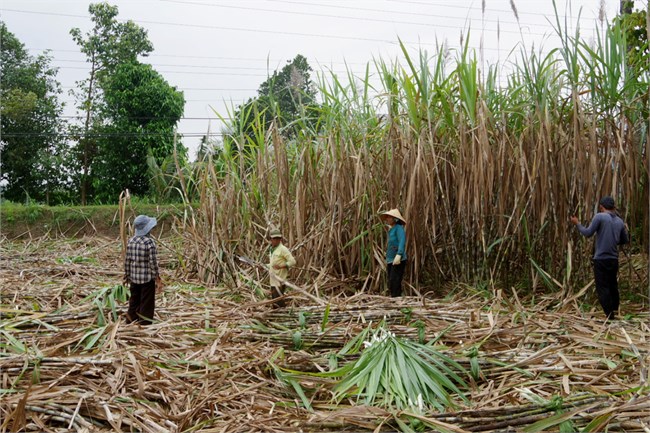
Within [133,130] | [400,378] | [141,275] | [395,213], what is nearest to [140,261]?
[141,275]

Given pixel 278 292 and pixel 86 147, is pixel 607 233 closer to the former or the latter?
pixel 278 292

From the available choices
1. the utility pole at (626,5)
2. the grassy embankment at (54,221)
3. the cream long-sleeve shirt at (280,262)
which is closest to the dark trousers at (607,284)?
the cream long-sleeve shirt at (280,262)

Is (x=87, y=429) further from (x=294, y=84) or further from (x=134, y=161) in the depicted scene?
(x=134, y=161)

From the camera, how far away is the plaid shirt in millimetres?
4949

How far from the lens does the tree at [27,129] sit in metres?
19.0

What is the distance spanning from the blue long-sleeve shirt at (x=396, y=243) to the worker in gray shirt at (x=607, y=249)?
1.44 metres

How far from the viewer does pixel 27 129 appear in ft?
64.5

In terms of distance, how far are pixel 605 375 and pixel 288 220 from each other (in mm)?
3440

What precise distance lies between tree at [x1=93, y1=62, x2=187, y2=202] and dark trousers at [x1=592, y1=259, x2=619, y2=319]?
1454 centimetres

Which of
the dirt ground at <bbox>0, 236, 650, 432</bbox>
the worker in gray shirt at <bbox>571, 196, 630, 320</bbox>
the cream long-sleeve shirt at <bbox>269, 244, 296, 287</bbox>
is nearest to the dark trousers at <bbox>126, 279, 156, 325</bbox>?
the dirt ground at <bbox>0, 236, 650, 432</bbox>

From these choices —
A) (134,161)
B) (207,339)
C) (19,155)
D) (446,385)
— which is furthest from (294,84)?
(19,155)

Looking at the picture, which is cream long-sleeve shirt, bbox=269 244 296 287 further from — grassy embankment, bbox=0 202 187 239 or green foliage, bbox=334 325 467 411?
grassy embankment, bbox=0 202 187 239

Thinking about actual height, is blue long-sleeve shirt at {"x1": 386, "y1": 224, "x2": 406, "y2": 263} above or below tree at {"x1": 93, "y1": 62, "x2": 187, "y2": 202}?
below

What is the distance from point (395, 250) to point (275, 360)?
2257 mm
